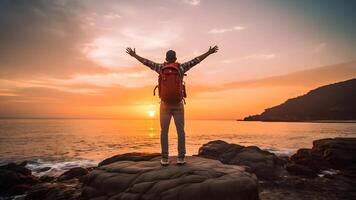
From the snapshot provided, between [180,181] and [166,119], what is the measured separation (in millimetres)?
2149

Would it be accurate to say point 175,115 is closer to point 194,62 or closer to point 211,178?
point 194,62

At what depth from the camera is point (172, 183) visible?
26.4ft

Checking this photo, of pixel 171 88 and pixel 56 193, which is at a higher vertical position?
pixel 171 88

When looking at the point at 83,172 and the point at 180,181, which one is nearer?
the point at 180,181

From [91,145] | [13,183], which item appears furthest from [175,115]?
[91,145]

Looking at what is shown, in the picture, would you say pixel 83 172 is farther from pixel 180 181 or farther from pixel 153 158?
pixel 180 181

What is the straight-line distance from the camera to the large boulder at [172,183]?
25.3ft

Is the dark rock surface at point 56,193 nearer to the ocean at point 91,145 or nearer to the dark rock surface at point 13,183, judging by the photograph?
the dark rock surface at point 13,183

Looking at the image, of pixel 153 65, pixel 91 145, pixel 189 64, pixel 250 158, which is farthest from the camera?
pixel 91 145

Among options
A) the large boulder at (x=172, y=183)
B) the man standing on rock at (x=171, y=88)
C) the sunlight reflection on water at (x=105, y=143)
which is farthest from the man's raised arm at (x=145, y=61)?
the sunlight reflection on water at (x=105, y=143)

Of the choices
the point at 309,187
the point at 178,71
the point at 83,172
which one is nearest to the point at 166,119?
the point at 178,71

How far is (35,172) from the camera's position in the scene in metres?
27.6

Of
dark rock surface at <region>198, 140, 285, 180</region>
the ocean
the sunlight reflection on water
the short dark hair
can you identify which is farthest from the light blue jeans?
the sunlight reflection on water

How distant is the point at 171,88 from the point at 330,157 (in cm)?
2380
